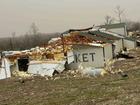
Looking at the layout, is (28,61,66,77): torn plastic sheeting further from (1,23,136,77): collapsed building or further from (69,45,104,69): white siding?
(69,45,104,69): white siding

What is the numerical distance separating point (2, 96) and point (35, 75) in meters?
11.7

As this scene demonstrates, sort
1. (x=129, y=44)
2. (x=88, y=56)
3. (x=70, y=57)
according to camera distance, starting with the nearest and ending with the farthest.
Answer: (x=70, y=57) → (x=88, y=56) → (x=129, y=44)

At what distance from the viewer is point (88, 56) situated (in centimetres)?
4434

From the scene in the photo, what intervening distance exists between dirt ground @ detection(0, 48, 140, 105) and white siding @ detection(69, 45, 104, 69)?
31.1 feet

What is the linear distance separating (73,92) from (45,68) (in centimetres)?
1483

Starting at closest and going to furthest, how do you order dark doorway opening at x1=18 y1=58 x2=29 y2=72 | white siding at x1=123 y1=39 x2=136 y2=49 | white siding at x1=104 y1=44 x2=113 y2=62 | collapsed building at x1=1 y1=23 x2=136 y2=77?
1. collapsed building at x1=1 y1=23 x2=136 y2=77
2. dark doorway opening at x1=18 y1=58 x2=29 y2=72
3. white siding at x1=104 y1=44 x2=113 y2=62
4. white siding at x1=123 y1=39 x2=136 y2=49

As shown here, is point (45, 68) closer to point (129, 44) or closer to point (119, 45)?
point (119, 45)

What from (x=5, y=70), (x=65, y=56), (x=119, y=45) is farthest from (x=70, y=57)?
(x=119, y=45)

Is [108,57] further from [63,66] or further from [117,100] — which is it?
[117,100]

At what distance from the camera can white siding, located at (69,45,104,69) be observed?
4391 centimetres

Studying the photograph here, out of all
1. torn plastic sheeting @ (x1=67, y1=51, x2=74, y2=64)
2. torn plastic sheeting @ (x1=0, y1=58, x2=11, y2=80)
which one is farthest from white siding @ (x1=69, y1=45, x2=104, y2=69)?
torn plastic sheeting @ (x1=0, y1=58, x2=11, y2=80)

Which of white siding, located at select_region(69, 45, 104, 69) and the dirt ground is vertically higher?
white siding, located at select_region(69, 45, 104, 69)

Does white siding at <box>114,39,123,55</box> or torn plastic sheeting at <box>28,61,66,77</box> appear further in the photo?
white siding at <box>114,39,123,55</box>

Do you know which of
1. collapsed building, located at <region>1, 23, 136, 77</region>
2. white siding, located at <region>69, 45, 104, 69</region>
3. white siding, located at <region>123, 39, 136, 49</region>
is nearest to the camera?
collapsed building, located at <region>1, 23, 136, 77</region>
